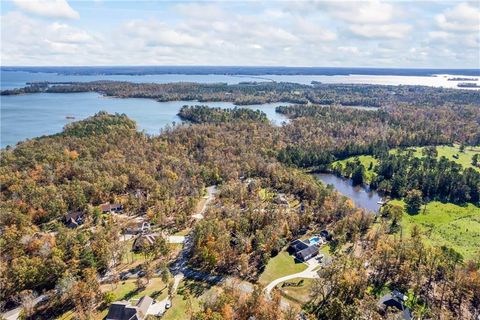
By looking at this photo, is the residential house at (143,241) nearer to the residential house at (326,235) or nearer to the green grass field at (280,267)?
the green grass field at (280,267)

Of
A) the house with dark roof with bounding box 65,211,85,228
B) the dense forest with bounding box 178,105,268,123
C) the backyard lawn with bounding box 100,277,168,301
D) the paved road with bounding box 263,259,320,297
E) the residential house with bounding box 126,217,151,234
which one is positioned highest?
the dense forest with bounding box 178,105,268,123

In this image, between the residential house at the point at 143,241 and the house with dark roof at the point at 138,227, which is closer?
the residential house at the point at 143,241

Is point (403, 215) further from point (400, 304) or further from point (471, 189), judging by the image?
point (400, 304)

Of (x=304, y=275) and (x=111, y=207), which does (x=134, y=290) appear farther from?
(x=111, y=207)

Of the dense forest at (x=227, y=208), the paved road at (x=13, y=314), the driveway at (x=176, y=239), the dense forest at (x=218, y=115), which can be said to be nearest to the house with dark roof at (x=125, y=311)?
the dense forest at (x=227, y=208)

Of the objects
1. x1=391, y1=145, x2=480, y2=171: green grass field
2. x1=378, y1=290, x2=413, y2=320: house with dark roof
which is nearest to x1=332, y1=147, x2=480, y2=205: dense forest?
x1=391, y1=145, x2=480, y2=171: green grass field

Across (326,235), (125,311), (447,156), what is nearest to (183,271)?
(125,311)

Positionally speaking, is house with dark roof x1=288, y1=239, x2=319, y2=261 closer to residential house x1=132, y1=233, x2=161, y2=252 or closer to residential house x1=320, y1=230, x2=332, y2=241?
residential house x1=320, y1=230, x2=332, y2=241
